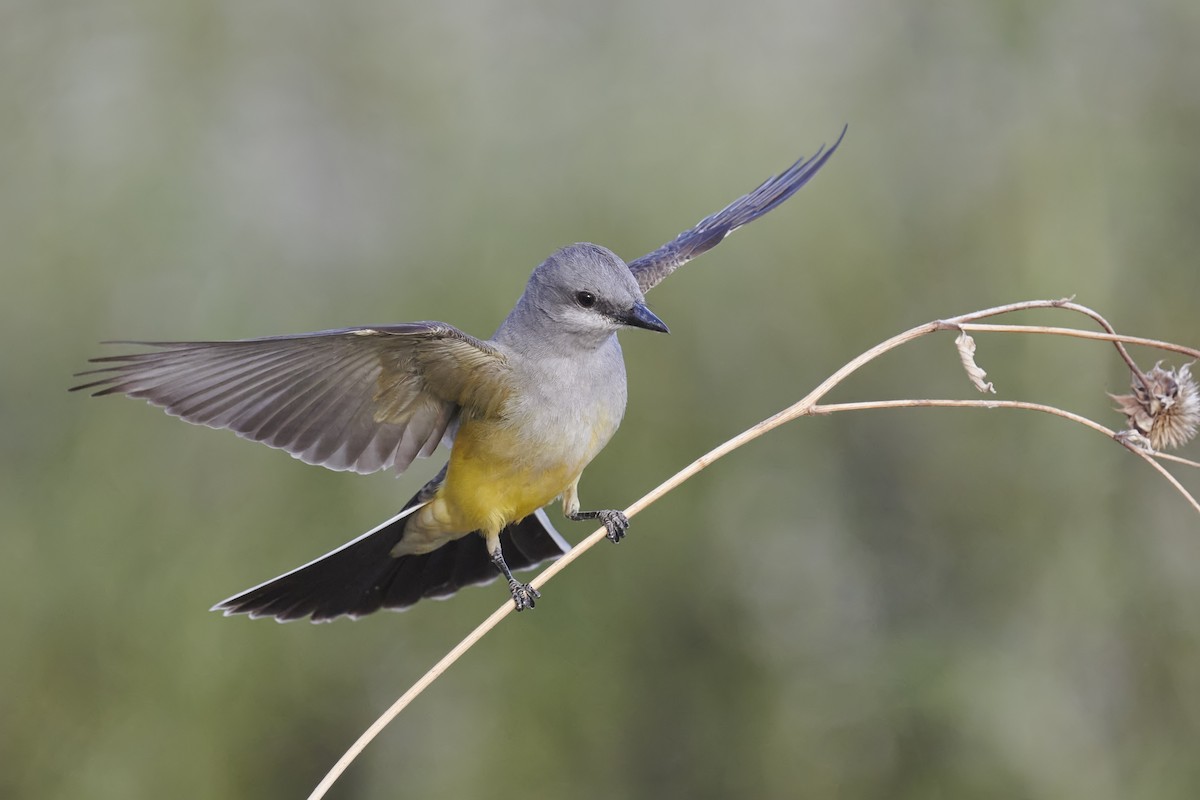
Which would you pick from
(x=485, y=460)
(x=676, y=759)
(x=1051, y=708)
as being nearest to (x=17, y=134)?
(x=485, y=460)

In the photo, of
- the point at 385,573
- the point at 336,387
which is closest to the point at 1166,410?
the point at 336,387

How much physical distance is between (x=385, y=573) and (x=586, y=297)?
1.16 meters

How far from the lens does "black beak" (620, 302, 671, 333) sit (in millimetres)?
3363

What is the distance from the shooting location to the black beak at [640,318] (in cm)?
336

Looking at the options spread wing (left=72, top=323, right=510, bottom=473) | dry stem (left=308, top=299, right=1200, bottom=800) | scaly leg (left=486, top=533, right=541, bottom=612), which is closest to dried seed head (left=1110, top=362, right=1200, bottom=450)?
dry stem (left=308, top=299, right=1200, bottom=800)

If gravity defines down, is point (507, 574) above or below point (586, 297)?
below

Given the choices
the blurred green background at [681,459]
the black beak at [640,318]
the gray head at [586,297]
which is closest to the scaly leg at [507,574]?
the gray head at [586,297]

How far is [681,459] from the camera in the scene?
5168 mm

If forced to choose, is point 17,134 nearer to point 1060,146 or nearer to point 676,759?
point 676,759

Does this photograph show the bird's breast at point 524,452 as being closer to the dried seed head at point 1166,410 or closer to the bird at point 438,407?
the bird at point 438,407

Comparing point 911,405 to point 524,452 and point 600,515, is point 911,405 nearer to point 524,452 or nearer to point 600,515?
point 524,452

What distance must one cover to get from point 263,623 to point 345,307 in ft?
4.92

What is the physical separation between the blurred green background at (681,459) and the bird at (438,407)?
3.32 feet

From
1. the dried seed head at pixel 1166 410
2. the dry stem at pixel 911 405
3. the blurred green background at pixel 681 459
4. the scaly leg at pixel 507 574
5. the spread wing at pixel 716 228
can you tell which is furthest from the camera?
the blurred green background at pixel 681 459
